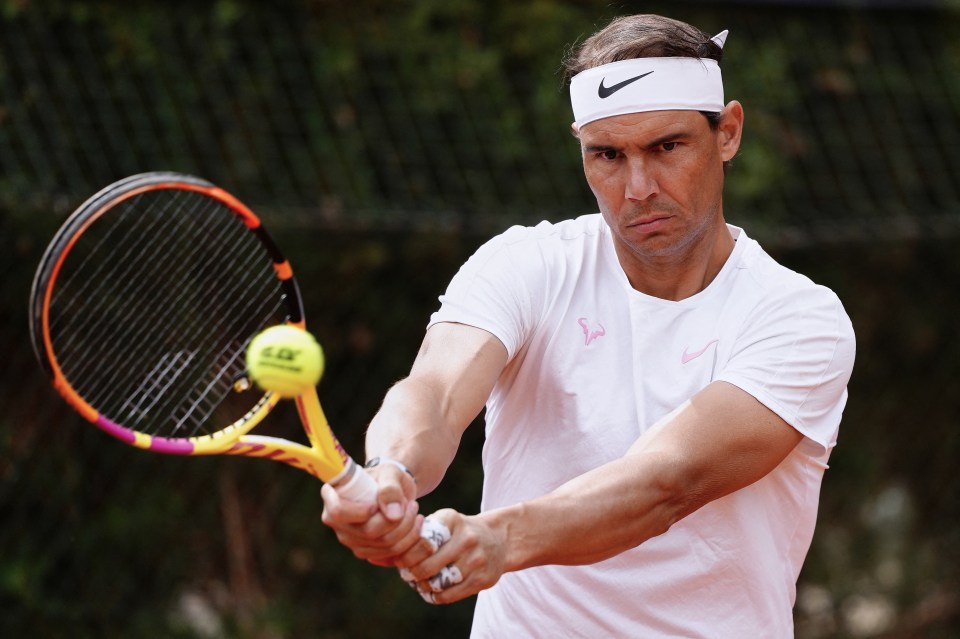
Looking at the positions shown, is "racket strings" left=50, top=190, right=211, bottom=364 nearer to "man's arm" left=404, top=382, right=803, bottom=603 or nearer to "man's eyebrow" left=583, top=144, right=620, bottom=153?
"man's eyebrow" left=583, top=144, right=620, bottom=153

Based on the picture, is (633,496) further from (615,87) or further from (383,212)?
(383,212)

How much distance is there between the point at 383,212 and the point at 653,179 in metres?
2.30

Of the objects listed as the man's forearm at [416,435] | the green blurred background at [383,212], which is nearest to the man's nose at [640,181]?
the man's forearm at [416,435]

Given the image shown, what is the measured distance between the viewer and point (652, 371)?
2.61 metres

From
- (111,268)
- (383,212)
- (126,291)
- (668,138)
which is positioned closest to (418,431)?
(668,138)

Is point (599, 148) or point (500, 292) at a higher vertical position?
point (599, 148)

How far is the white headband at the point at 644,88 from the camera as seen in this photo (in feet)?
8.74

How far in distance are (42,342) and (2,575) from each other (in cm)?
255

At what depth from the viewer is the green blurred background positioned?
4.64 metres

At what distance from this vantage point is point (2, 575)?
4574 millimetres

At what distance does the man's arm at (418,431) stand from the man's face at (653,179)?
1.13 feet

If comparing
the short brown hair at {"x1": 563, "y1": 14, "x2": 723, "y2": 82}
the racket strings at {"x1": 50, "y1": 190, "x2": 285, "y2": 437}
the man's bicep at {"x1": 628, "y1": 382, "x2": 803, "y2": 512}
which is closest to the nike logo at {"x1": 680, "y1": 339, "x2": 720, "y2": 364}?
the man's bicep at {"x1": 628, "y1": 382, "x2": 803, "y2": 512}

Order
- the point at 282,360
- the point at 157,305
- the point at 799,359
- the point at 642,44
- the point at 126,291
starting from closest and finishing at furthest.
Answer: the point at 282,360 < the point at 799,359 < the point at 642,44 < the point at 126,291 < the point at 157,305

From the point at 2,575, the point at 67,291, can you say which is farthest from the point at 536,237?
the point at 2,575
